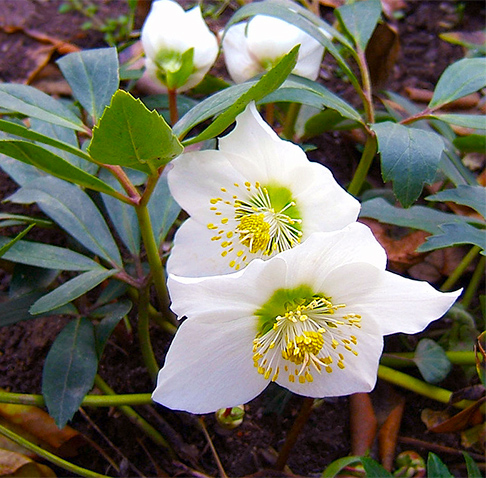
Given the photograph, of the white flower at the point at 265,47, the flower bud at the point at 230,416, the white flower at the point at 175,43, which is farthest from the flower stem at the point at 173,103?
the flower bud at the point at 230,416

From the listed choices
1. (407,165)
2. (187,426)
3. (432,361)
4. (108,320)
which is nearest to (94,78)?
(108,320)

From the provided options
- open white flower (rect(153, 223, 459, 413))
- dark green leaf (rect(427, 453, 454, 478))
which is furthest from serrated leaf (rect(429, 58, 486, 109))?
dark green leaf (rect(427, 453, 454, 478))

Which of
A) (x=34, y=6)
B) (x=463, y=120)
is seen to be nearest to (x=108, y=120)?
(x=463, y=120)

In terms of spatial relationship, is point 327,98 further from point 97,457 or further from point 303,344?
point 97,457

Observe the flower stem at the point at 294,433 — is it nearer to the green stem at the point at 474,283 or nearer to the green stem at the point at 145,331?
the green stem at the point at 145,331

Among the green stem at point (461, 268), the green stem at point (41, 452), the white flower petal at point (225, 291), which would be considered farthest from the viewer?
the green stem at point (461, 268)

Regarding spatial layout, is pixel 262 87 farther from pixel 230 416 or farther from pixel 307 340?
pixel 230 416
